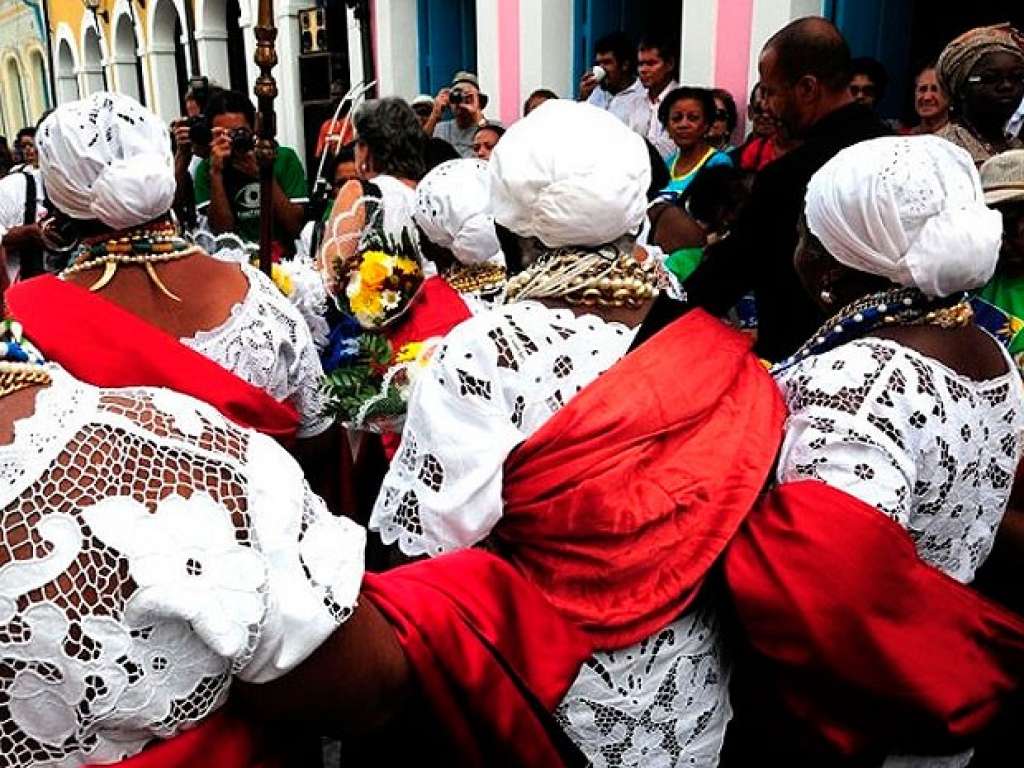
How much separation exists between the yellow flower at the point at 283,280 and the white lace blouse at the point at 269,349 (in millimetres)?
632

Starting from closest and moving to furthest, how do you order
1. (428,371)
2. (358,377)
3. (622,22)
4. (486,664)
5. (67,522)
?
(67,522) < (486,664) < (428,371) < (358,377) < (622,22)

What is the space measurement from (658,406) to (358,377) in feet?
2.38

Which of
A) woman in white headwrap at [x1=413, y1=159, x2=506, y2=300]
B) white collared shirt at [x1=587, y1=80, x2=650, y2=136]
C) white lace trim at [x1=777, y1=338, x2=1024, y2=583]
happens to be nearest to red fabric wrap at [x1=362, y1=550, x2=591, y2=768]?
white lace trim at [x1=777, y1=338, x2=1024, y2=583]

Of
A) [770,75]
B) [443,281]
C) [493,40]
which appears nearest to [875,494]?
[443,281]

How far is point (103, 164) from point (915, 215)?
67.4 inches

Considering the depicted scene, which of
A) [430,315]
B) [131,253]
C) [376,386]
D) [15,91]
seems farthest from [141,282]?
[15,91]

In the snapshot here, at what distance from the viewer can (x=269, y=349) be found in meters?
2.27

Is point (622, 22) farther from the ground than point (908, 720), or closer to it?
farther from the ground

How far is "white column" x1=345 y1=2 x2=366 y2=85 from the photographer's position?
11.0 m

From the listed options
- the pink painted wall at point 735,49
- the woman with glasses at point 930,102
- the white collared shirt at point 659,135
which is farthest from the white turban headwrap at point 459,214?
the pink painted wall at point 735,49

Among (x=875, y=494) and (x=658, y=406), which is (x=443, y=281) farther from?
(x=875, y=494)

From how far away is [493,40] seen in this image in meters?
8.85

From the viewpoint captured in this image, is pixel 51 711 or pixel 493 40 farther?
pixel 493 40

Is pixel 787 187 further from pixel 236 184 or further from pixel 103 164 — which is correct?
pixel 236 184
